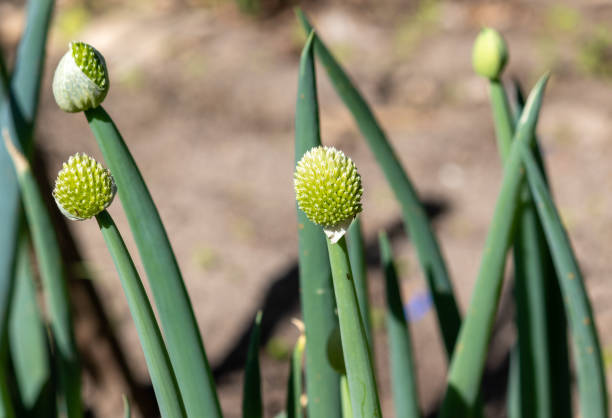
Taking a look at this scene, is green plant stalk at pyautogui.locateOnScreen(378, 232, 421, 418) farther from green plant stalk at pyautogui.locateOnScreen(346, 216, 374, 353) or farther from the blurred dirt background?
the blurred dirt background

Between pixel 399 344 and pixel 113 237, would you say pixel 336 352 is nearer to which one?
pixel 113 237

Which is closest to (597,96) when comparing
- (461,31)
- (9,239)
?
(461,31)

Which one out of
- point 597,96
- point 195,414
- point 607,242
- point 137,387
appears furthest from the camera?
point 597,96

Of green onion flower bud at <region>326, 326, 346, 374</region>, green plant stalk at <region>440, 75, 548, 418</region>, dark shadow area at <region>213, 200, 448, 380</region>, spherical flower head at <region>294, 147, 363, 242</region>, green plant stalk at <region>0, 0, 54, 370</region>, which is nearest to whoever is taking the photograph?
spherical flower head at <region>294, 147, 363, 242</region>

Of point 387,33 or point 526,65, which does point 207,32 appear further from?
point 526,65

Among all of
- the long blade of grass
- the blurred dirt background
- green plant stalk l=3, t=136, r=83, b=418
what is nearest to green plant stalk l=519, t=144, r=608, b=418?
green plant stalk l=3, t=136, r=83, b=418

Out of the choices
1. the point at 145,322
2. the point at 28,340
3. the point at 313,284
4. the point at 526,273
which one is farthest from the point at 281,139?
the point at 145,322
